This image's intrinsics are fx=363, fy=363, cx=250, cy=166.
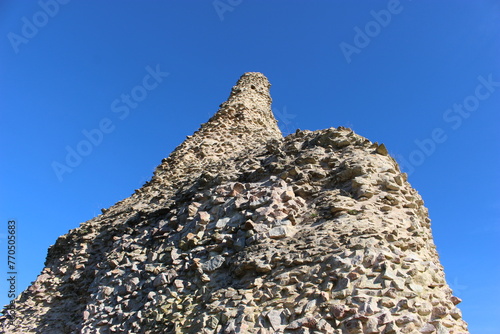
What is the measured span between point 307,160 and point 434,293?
4.42m

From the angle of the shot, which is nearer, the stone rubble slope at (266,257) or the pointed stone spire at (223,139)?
the stone rubble slope at (266,257)

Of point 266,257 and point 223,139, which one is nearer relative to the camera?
point 266,257

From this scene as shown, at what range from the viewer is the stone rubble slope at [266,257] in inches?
225

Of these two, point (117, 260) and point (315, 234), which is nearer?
point (315, 234)

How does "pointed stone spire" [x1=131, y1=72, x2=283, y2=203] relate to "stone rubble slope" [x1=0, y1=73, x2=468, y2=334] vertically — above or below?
above

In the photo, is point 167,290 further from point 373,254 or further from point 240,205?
point 373,254

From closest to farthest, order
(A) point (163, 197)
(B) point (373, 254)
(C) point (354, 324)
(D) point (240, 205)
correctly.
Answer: (C) point (354, 324) → (B) point (373, 254) → (D) point (240, 205) → (A) point (163, 197)

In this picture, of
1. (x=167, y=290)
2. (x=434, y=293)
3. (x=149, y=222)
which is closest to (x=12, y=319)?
(x=149, y=222)

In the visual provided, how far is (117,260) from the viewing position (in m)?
10.0

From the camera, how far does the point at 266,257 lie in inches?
275

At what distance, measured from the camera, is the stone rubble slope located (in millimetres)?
5727

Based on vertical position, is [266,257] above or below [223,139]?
below

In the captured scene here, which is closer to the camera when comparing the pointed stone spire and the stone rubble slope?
the stone rubble slope

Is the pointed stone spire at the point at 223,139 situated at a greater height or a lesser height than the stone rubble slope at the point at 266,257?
greater
